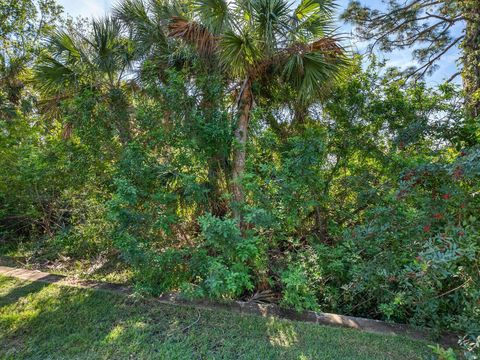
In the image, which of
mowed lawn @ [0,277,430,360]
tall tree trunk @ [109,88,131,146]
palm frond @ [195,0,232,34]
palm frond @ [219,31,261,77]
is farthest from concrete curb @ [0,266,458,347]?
palm frond @ [195,0,232,34]

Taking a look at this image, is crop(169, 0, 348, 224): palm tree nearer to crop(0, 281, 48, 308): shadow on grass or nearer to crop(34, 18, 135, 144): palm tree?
crop(34, 18, 135, 144): palm tree

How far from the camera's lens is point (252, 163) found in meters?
3.55

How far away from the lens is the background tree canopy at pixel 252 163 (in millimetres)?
2666

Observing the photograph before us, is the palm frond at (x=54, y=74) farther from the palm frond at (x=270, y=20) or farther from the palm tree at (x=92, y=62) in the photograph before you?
the palm frond at (x=270, y=20)

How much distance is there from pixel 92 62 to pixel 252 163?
133 inches

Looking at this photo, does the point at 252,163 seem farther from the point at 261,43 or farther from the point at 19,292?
the point at 19,292

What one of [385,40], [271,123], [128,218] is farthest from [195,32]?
[385,40]

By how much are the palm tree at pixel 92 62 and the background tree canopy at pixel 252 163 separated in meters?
0.03

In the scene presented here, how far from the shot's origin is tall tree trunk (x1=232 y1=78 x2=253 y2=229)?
11.8 ft

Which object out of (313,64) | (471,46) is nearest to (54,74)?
(313,64)

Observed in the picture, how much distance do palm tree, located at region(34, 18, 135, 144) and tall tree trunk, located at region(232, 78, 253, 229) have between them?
192cm

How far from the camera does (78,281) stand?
4.02 meters

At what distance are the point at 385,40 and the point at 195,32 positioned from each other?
5.01 m

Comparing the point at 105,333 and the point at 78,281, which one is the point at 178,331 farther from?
the point at 78,281
